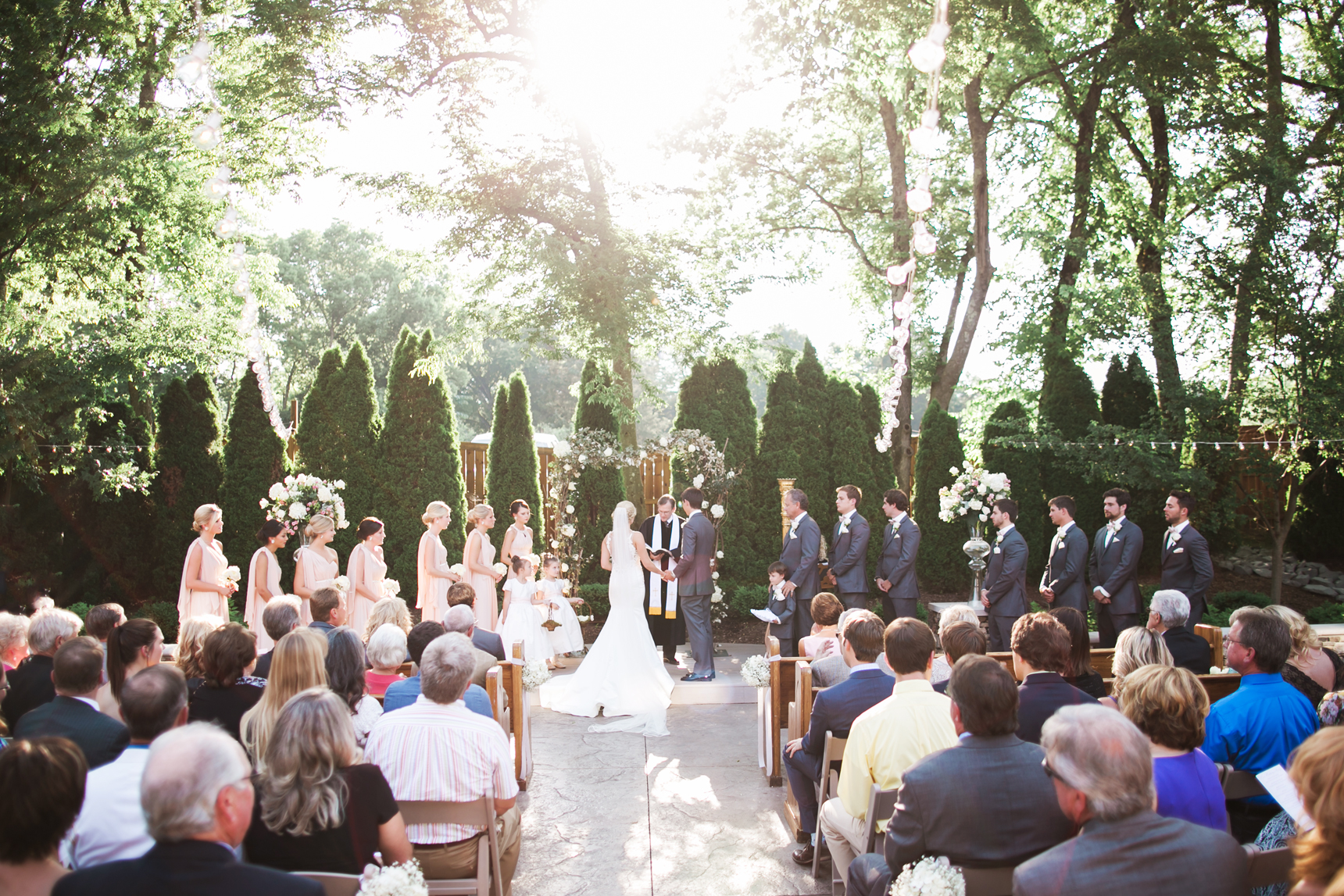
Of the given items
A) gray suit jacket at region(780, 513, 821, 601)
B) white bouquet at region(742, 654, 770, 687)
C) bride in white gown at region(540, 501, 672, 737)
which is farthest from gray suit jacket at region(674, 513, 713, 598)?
white bouquet at region(742, 654, 770, 687)

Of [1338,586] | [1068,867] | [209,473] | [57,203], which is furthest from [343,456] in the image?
[1338,586]

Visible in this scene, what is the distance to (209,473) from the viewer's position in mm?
11789

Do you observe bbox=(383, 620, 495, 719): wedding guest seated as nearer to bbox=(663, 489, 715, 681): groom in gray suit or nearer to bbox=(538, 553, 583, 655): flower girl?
bbox=(663, 489, 715, 681): groom in gray suit

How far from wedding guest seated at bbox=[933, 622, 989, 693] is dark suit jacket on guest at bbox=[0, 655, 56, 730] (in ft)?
13.0

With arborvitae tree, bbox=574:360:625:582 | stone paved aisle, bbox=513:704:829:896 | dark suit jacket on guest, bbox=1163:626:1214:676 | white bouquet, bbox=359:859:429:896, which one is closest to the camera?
white bouquet, bbox=359:859:429:896

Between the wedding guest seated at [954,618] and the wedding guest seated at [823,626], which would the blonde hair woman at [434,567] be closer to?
the wedding guest seated at [823,626]

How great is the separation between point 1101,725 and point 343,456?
36.5 ft

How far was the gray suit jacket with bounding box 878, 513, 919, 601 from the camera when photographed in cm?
822

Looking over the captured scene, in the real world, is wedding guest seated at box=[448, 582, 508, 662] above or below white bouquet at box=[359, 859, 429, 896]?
above

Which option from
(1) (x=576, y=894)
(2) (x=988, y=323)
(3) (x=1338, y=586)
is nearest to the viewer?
(1) (x=576, y=894)

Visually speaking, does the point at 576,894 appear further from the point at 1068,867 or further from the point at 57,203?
the point at 57,203

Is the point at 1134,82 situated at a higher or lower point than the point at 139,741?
Answer: higher

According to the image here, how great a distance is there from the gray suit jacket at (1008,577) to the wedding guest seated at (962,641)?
4003 mm

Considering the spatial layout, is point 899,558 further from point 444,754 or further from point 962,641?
point 444,754
